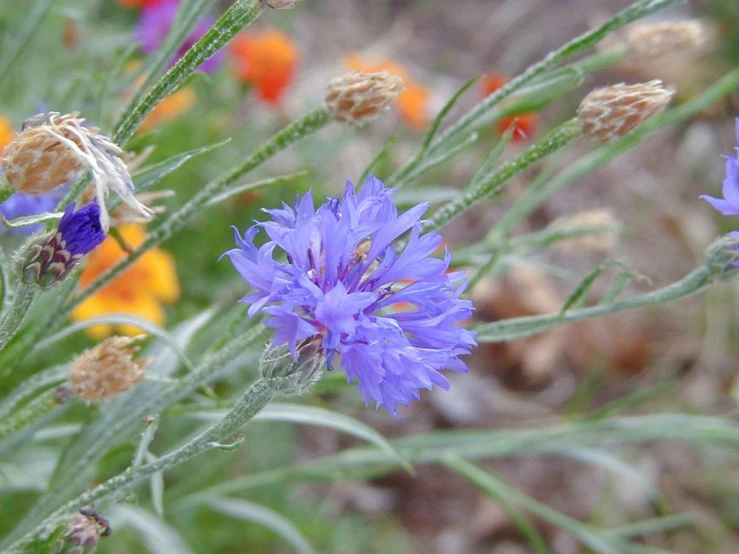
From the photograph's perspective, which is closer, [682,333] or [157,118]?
[157,118]

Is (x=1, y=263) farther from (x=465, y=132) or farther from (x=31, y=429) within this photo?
(x=465, y=132)

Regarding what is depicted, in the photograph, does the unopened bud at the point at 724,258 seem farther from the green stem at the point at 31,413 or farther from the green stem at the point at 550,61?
the green stem at the point at 31,413

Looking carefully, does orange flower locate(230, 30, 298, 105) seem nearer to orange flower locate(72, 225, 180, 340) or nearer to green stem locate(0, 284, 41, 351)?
orange flower locate(72, 225, 180, 340)

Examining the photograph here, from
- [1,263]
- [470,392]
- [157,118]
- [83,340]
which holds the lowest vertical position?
[470,392]

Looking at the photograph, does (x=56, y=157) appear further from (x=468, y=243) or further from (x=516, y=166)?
(x=468, y=243)

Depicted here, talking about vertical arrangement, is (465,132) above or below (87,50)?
below

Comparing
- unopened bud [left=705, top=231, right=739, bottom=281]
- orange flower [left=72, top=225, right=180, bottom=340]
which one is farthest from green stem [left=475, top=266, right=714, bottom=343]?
orange flower [left=72, top=225, right=180, bottom=340]

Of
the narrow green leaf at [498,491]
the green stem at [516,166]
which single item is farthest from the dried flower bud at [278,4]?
the narrow green leaf at [498,491]

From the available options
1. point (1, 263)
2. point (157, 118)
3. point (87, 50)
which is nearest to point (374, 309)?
point (1, 263)
